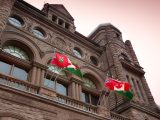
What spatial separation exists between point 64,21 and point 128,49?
1012 centimetres

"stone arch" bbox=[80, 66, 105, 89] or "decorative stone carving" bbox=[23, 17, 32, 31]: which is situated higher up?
"decorative stone carving" bbox=[23, 17, 32, 31]

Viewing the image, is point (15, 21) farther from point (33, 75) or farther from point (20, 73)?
point (33, 75)

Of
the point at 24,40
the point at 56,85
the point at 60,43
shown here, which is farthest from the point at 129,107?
the point at 24,40

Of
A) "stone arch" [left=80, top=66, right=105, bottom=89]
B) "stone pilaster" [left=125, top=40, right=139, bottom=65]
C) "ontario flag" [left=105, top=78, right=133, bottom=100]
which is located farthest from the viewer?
"stone pilaster" [left=125, top=40, right=139, bottom=65]

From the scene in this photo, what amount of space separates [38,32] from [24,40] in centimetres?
299

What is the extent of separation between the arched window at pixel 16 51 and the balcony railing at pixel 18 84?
181 inches

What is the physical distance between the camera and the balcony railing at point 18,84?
40.8 ft

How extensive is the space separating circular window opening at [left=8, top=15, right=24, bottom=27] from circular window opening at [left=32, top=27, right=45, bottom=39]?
132 centimetres

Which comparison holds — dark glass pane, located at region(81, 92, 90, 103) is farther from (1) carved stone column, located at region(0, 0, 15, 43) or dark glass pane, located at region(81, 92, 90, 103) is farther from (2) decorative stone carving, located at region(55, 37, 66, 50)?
(1) carved stone column, located at region(0, 0, 15, 43)

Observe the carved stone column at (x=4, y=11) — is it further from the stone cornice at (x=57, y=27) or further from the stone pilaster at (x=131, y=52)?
the stone pilaster at (x=131, y=52)

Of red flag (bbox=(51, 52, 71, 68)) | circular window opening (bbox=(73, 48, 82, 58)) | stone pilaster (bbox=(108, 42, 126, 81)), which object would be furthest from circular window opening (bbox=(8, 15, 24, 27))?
stone pilaster (bbox=(108, 42, 126, 81))

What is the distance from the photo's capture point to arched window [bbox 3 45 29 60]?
1691 centimetres

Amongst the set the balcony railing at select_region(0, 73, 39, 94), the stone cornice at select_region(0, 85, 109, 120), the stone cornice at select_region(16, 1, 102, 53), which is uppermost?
the stone cornice at select_region(16, 1, 102, 53)

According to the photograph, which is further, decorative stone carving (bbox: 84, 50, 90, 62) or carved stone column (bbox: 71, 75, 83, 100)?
decorative stone carving (bbox: 84, 50, 90, 62)
